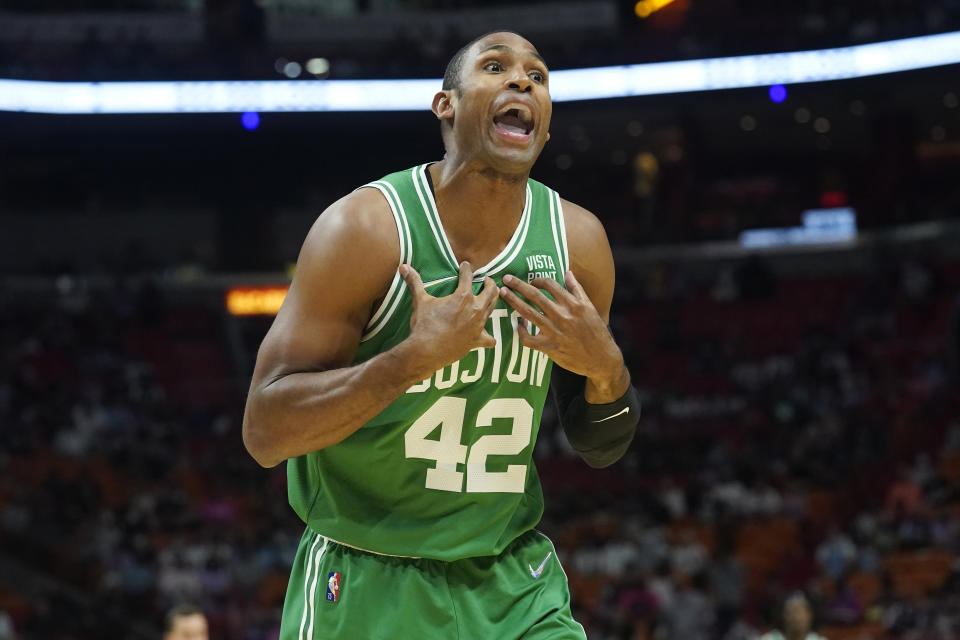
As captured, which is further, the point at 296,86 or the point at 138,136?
the point at 138,136

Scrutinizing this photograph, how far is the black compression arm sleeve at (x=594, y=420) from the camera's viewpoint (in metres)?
3.14

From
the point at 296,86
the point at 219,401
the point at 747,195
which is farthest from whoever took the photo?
the point at 747,195

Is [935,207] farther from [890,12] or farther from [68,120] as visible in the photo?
[68,120]

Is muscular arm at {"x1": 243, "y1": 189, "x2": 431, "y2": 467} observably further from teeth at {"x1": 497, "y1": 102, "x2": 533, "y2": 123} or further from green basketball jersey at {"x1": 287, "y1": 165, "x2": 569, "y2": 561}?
teeth at {"x1": 497, "y1": 102, "x2": 533, "y2": 123}

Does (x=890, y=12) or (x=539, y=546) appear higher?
(x=890, y=12)


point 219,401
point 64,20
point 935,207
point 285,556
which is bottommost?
point 285,556

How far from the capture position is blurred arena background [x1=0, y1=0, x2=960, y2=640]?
13758mm

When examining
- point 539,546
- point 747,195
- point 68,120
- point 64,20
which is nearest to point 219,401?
point 68,120

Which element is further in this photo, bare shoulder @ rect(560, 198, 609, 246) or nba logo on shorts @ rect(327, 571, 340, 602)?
bare shoulder @ rect(560, 198, 609, 246)

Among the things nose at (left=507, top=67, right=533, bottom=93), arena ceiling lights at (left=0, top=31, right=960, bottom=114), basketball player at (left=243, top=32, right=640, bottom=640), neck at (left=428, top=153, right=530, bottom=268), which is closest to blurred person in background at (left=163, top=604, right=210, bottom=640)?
basketball player at (left=243, top=32, right=640, bottom=640)

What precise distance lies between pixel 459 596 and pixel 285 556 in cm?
1187

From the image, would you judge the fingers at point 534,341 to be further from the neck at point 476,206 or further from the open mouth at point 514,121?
the open mouth at point 514,121

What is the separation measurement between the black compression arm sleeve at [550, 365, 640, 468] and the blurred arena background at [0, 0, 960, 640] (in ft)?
27.6

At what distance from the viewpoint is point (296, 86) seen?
70.6 ft
